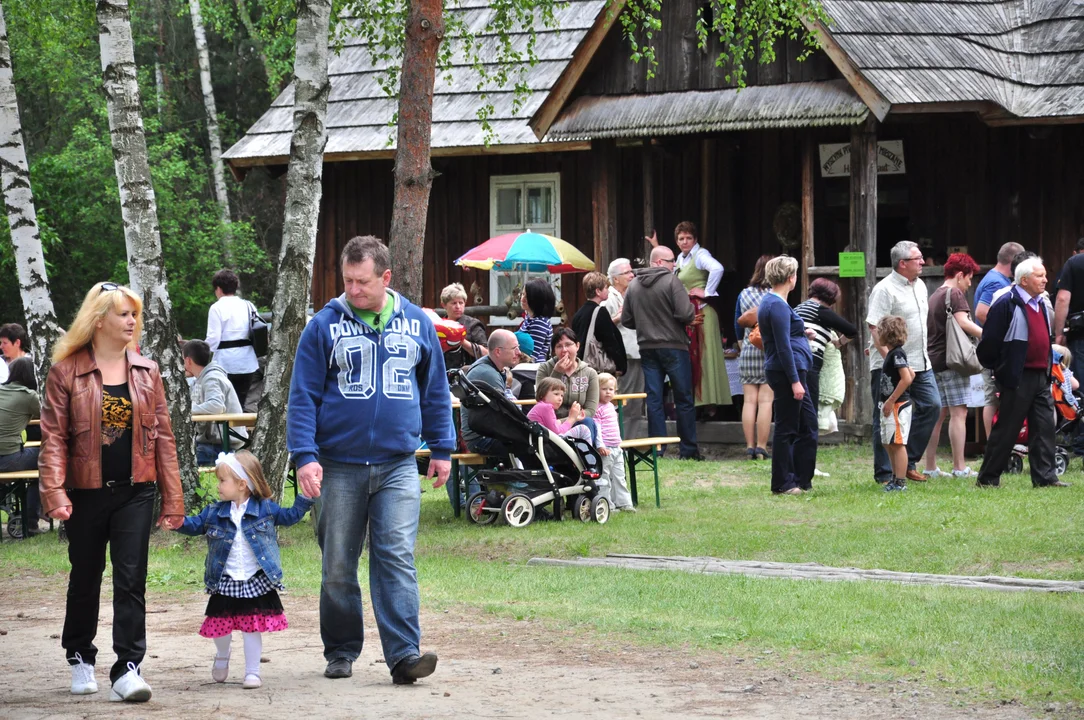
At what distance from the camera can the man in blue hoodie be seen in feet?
22.3

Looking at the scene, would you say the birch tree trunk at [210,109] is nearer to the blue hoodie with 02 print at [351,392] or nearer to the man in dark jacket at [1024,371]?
the man in dark jacket at [1024,371]

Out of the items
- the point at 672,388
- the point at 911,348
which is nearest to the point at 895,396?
the point at 911,348

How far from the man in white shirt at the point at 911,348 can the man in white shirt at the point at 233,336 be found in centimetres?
595

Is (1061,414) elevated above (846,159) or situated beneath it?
situated beneath

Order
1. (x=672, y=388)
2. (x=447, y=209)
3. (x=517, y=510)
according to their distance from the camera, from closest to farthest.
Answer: (x=517, y=510), (x=672, y=388), (x=447, y=209)

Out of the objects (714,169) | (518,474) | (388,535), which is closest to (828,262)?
(714,169)

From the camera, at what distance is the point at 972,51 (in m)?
17.5

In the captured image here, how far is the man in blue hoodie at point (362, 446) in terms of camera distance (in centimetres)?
679

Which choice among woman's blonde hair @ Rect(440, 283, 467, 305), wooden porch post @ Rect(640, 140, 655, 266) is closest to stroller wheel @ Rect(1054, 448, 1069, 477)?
woman's blonde hair @ Rect(440, 283, 467, 305)

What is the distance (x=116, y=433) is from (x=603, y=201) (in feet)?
39.7

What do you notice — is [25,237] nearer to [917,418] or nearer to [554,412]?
[554,412]

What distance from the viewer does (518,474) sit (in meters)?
12.0

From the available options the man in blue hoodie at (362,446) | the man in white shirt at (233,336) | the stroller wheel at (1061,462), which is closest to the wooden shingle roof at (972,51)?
the stroller wheel at (1061,462)

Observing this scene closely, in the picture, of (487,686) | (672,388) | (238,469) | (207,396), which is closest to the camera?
(487,686)
